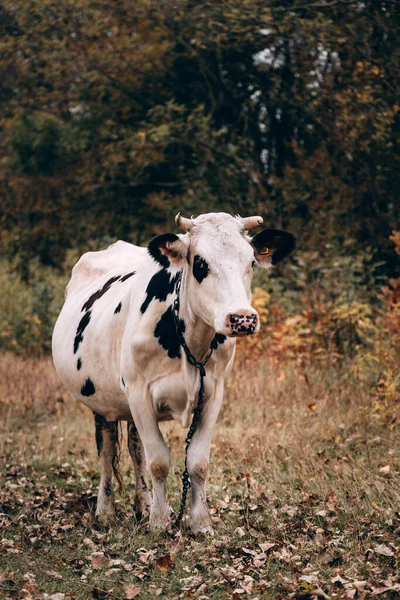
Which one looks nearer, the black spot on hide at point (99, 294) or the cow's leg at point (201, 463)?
the cow's leg at point (201, 463)

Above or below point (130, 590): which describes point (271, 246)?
above

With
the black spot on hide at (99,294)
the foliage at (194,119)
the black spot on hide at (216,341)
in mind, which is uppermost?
the black spot on hide at (216,341)

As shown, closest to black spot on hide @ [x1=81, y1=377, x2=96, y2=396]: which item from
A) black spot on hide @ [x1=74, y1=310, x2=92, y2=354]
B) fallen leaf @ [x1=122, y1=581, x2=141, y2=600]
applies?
black spot on hide @ [x1=74, y1=310, x2=92, y2=354]

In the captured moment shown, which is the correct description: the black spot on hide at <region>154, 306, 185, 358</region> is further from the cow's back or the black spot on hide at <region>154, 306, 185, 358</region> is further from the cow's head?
the cow's back

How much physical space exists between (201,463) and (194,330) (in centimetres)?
84

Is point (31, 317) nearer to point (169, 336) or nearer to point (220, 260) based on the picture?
point (169, 336)

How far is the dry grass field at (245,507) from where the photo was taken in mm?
4539

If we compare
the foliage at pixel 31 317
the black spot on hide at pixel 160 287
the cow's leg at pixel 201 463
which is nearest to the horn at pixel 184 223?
the black spot on hide at pixel 160 287

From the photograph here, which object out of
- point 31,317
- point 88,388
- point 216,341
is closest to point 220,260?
point 216,341

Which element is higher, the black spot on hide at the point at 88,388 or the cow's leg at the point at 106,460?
the black spot on hide at the point at 88,388

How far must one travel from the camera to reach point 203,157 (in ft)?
56.8

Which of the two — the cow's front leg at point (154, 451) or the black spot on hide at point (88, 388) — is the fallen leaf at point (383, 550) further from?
the black spot on hide at point (88, 388)

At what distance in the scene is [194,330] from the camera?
17.0ft

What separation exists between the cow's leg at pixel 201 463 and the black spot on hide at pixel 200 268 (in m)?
0.82
